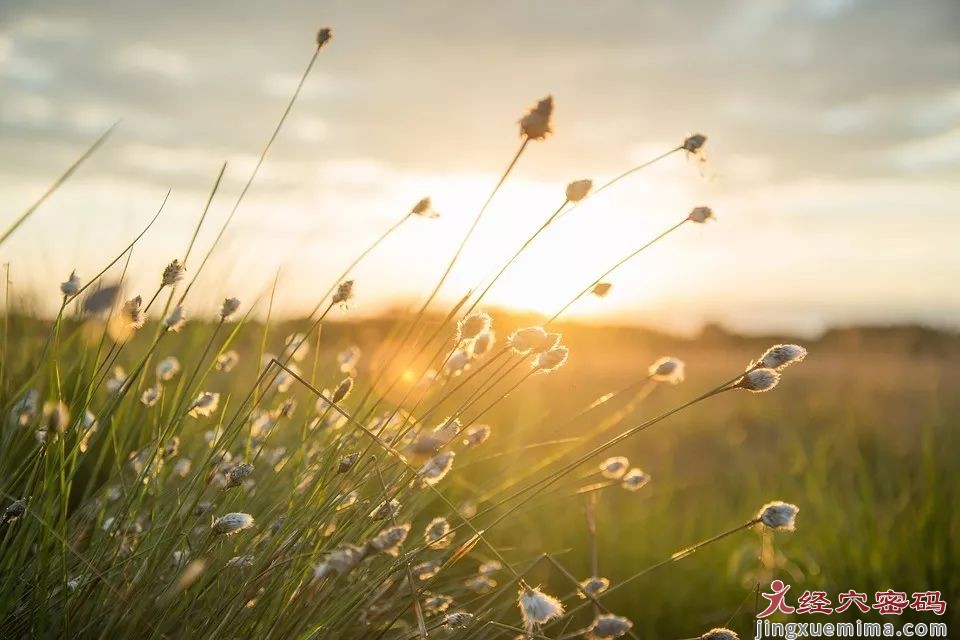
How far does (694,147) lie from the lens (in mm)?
1874

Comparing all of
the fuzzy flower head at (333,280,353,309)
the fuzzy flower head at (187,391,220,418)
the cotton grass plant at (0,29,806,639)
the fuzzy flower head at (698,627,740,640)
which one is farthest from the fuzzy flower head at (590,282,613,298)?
the fuzzy flower head at (187,391,220,418)

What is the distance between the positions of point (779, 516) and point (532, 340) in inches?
24.4

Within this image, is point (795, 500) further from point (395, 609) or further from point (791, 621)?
point (395, 609)

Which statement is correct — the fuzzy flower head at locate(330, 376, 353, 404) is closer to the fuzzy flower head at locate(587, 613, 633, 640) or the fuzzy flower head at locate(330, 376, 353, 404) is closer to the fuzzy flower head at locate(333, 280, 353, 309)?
the fuzzy flower head at locate(333, 280, 353, 309)

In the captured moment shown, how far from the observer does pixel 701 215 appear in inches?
74.2

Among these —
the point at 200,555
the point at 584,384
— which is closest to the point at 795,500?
the point at 200,555

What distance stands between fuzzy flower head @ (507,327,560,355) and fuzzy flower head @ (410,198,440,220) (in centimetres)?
44

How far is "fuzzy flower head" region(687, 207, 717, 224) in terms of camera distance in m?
1.88

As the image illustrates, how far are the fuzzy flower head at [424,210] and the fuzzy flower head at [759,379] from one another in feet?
2.76

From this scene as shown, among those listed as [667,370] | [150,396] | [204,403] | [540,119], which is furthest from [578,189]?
[150,396]

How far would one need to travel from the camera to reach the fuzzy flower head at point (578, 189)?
1.78 meters

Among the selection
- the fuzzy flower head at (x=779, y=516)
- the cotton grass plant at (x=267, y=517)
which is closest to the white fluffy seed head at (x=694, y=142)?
the cotton grass plant at (x=267, y=517)

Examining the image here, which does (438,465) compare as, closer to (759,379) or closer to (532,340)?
(532,340)

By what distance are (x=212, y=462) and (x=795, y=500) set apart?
11.7 ft
